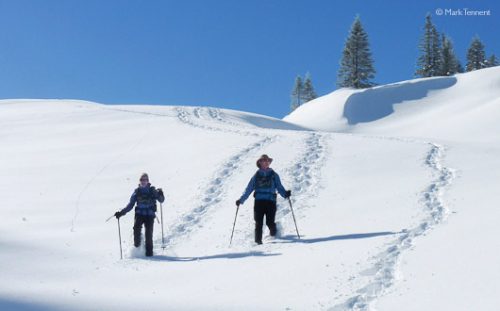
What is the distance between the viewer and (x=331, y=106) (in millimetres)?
47656

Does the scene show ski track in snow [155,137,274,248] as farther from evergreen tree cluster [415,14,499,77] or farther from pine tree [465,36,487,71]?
pine tree [465,36,487,71]

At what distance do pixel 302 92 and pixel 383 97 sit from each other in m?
30.7

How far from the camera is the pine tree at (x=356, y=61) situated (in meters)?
53.5

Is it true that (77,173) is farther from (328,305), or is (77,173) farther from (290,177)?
(328,305)

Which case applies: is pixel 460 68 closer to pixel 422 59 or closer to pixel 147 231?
pixel 422 59

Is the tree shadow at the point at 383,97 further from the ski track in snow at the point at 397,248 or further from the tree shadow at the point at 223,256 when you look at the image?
the tree shadow at the point at 223,256

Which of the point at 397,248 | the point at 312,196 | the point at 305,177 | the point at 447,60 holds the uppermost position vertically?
the point at 447,60

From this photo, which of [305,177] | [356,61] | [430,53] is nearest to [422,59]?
[430,53]

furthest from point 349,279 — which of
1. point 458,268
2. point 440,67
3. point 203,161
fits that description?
point 440,67

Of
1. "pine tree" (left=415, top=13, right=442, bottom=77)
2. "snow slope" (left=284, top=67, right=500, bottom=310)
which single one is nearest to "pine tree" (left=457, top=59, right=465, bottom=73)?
"pine tree" (left=415, top=13, right=442, bottom=77)

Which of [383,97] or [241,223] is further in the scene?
[383,97]

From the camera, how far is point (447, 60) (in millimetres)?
62406

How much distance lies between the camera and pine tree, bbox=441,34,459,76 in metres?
61.7

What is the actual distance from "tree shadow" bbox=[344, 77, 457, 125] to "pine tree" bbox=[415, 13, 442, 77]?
12740 millimetres
